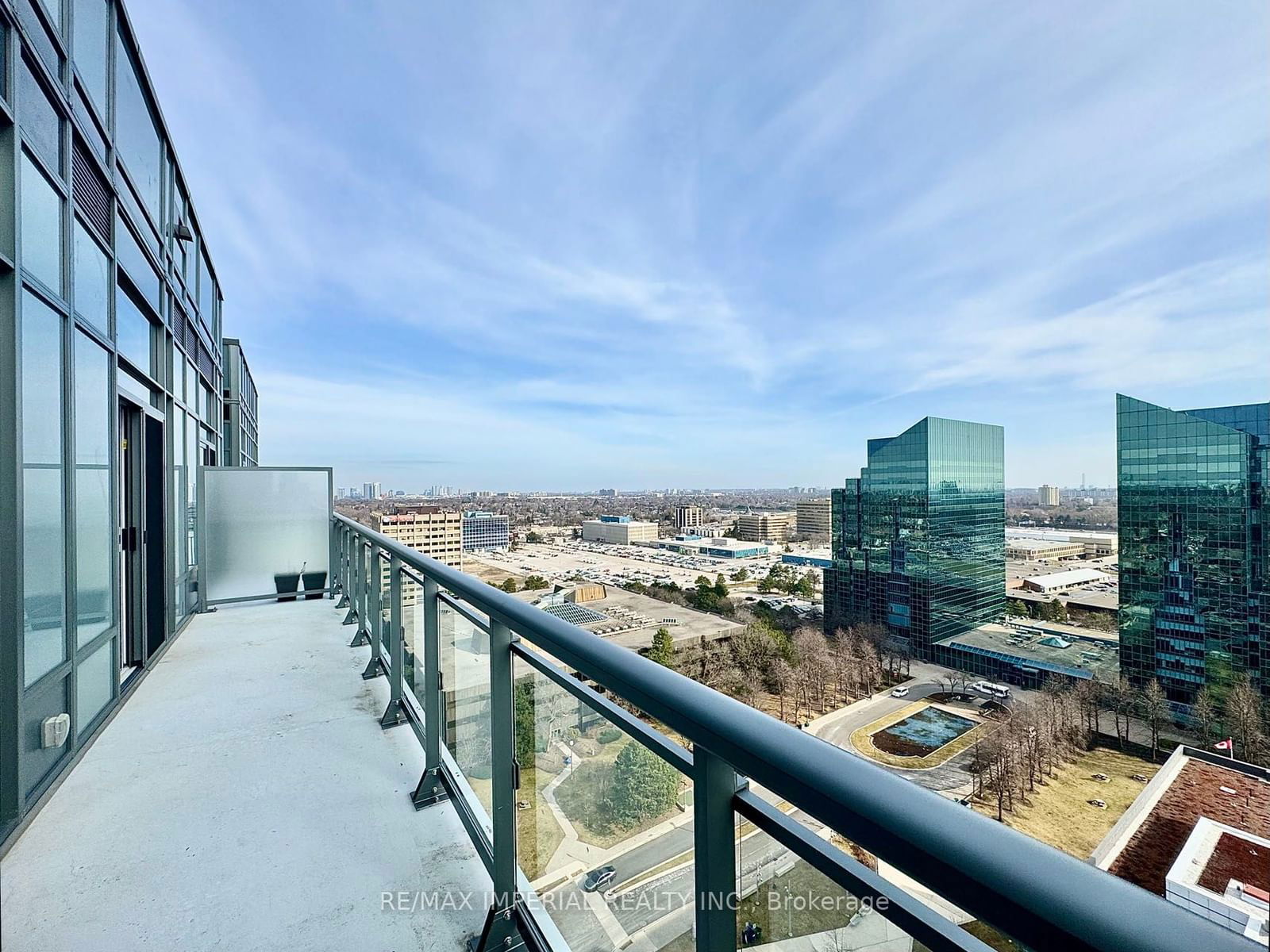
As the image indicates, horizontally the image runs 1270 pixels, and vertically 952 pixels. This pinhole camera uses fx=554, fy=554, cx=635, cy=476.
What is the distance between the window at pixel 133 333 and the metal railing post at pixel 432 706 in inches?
119

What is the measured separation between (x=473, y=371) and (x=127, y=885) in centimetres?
3175

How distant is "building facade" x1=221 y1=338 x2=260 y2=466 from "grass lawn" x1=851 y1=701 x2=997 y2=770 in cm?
1034

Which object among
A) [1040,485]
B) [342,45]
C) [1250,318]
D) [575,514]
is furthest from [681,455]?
[1250,318]

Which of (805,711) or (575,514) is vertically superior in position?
(575,514)

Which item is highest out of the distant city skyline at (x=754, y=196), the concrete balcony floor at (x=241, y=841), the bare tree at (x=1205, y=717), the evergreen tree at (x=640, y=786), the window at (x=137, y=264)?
the distant city skyline at (x=754, y=196)

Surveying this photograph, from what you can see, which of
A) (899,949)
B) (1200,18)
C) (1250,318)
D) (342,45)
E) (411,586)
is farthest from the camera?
(342,45)

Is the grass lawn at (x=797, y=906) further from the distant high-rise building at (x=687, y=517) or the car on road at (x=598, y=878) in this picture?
the distant high-rise building at (x=687, y=517)

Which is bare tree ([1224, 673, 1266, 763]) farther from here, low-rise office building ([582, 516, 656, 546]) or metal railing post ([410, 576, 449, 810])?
low-rise office building ([582, 516, 656, 546])

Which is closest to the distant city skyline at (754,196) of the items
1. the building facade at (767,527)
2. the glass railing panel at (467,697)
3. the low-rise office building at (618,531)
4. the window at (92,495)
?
the building facade at (767,527)

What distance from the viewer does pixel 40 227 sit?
8.32 feet

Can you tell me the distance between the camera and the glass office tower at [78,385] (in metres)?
2.25

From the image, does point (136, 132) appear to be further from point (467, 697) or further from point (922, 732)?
point (922, 732)

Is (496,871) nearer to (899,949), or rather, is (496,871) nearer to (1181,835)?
(899,949)

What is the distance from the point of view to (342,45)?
22.4 feet
